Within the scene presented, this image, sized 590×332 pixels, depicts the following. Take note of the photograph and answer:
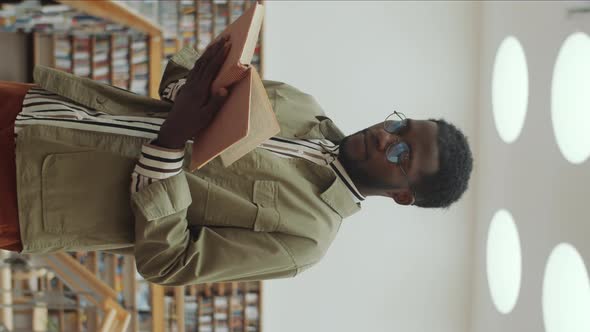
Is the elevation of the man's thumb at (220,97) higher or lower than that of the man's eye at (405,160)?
higher

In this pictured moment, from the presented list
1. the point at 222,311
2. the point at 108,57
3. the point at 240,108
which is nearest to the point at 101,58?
the point at 108,57

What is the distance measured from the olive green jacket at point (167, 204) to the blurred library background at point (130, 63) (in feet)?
9.29

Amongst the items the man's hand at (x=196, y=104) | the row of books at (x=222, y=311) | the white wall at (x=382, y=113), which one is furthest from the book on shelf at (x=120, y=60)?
the man's hand at (x=196, y=104)

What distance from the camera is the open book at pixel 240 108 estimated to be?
3.85 ft

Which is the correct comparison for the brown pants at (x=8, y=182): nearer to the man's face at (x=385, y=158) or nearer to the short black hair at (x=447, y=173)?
the man's face at (x=385, y=158)

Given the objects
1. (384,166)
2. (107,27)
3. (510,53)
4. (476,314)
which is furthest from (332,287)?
(384,166)

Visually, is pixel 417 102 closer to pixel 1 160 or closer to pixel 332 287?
pixel 332 287

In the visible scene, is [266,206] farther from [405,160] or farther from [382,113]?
[382,113]

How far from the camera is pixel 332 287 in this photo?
4500 millimetres

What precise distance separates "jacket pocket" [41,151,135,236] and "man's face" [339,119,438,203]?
66 cm

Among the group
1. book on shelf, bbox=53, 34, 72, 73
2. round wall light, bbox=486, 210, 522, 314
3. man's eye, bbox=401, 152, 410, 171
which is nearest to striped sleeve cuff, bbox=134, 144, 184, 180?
man's eye, bbox=401, 152, 410, 171

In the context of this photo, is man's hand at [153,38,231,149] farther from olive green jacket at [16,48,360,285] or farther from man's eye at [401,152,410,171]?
man's eye at [401,152,410,171]

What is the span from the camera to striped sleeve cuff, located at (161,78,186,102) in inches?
64.1

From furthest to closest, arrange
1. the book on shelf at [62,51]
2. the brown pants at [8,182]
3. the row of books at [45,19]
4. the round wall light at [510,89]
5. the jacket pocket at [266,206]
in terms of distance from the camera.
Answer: the book on shelf at [62,51] → the row of books at [45,19] → the round wall light at [510,89] → the jacket pocket at [266,206] → the brown pants at [8,182]
